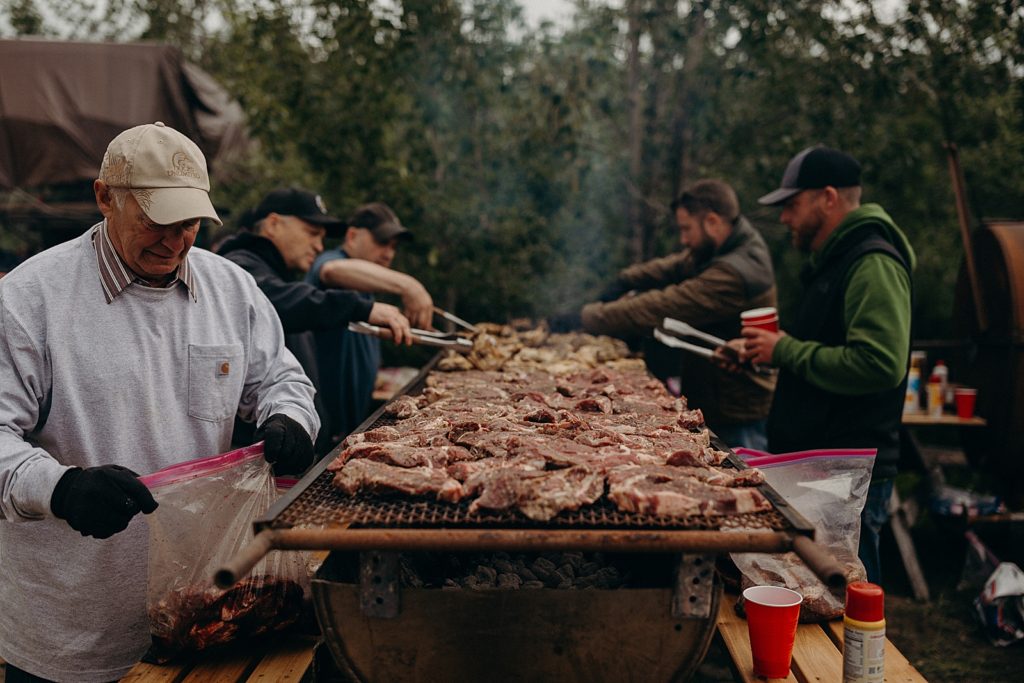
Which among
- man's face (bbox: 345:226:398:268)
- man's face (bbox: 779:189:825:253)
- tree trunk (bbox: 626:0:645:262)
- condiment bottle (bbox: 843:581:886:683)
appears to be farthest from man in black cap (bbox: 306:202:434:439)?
tree trunk (bbox: 626:0:645:262)

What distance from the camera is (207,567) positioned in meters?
2.48

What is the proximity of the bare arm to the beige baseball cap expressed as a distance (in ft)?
7.62

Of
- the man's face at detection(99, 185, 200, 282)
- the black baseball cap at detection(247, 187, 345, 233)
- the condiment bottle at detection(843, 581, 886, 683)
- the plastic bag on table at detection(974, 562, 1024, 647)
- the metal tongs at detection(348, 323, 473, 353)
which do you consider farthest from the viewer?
the plastic bag on table at detection(974, 562, 1024, 647)

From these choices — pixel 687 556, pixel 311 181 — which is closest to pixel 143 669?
pixel 687 556

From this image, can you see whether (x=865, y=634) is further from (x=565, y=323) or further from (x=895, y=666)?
(x=565, y=323)

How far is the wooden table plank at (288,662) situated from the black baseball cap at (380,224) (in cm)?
357

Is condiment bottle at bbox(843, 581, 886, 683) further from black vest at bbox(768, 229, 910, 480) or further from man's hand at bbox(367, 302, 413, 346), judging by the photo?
man's hand at bbox(367, 302, 413, 346)

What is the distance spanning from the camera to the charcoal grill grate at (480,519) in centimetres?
210

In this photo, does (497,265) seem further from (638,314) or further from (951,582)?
(951,582)

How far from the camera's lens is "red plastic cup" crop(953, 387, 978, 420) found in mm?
6094

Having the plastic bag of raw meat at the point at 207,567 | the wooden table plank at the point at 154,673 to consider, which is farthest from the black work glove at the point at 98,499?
the wooden table plank at the point at 154,673

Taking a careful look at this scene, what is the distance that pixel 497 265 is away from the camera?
8.83m

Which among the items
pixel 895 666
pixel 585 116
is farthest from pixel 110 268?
pixel 585 116

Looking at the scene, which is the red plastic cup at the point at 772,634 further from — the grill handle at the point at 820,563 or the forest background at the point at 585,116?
the forest background at the point at 585,116
